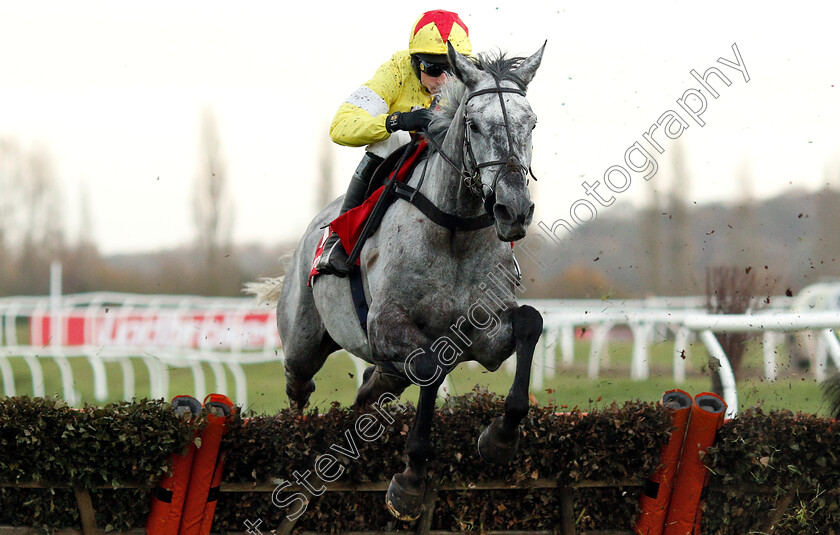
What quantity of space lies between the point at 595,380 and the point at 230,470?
663cm

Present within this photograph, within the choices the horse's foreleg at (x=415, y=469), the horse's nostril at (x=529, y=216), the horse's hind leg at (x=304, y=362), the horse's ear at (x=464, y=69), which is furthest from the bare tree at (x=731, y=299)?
the horse's nostril at (x=529, y=216)

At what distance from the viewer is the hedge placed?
3.52m

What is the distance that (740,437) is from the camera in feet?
11.6

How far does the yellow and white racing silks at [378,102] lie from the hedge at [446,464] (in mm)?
1276

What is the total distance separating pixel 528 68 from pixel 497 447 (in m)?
1.53

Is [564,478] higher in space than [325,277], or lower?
lower

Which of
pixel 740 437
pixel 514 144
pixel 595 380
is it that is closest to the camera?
pixel 514 144

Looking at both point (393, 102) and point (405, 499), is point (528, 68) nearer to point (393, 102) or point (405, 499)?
point (393, 102)

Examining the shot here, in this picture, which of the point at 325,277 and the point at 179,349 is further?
the point at 179,349

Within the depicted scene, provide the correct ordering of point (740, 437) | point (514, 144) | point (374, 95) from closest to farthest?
point (514, 144)
point (740, 437)
point (374, 95)

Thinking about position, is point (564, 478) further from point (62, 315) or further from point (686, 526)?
point (62, 315)

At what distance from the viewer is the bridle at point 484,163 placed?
2.84 meters

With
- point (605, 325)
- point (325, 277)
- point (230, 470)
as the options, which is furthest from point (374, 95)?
point (605, 325)

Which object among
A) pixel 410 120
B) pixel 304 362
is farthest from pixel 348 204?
pixel 304 362
